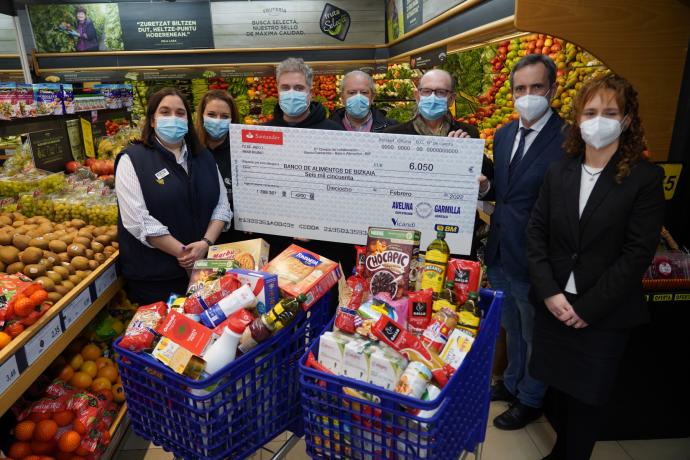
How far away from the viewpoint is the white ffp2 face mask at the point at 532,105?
6.89 ft

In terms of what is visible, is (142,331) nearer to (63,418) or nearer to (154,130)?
(63,418)

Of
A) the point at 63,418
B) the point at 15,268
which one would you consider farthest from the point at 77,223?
the point at 63,418

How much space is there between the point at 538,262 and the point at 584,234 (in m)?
0.22

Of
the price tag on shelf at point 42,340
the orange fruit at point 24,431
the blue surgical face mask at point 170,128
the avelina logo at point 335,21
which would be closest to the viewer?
the price tag on shelf at point 42,340

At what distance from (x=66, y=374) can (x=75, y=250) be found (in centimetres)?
64

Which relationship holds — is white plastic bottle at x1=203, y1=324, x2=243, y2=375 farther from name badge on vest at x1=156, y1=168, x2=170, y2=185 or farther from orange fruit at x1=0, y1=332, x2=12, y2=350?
name badge on vest at x1=156, y1=168, x2=170, y2=185

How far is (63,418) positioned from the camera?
80.4 inches

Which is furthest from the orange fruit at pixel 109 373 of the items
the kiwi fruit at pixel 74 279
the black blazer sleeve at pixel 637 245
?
the black blazer sleeve at pixel 637 245

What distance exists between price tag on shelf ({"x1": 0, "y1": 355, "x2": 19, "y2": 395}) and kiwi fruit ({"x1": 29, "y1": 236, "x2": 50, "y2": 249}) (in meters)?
0.83

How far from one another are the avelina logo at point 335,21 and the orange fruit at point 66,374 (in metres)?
6.84

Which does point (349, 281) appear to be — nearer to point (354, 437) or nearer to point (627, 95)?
point (354, 437)

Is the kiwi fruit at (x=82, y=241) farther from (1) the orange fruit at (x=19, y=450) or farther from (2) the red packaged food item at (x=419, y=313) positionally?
(2) the red packaged food item at (x=419, y=313)

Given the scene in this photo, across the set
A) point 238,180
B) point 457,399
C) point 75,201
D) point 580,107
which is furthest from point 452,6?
point 457,399

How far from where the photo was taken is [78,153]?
396 centimetres
